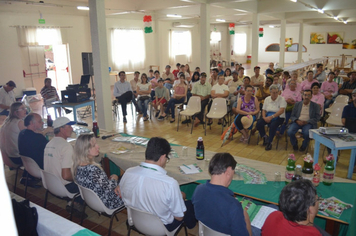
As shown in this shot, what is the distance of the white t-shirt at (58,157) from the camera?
3285mm

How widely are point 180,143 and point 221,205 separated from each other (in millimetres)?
4173

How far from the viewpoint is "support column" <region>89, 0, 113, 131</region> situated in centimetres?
651

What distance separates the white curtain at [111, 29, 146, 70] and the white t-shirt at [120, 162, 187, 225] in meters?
13.0

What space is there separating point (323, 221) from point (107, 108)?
5411 millimetres

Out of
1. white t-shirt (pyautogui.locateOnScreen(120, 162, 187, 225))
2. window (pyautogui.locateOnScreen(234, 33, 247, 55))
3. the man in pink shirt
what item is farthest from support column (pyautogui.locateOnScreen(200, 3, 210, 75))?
window (pyautogui.locateOnScreen(234, 33, 247, 55))

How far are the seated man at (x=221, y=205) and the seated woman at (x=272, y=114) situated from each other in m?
3.79

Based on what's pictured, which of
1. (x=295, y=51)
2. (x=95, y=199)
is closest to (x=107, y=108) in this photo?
(x=95, y=199)

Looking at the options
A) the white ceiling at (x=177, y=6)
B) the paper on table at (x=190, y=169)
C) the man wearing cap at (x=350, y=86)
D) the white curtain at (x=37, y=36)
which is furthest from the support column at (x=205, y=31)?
the paper on table at (x=190, y=169)

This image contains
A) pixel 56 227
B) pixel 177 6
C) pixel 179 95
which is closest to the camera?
pixel 56 227

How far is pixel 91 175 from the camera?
287 centimetres

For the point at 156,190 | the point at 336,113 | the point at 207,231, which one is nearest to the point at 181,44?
the point at 336,113

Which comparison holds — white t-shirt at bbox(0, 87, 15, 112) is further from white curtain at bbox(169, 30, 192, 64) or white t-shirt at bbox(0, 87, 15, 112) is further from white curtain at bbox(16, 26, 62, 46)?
white curtain at bbox(169, 30, 192, 64)

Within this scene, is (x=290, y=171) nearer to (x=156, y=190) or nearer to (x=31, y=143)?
(x=156, y=190)

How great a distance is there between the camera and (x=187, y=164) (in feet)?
11.4
